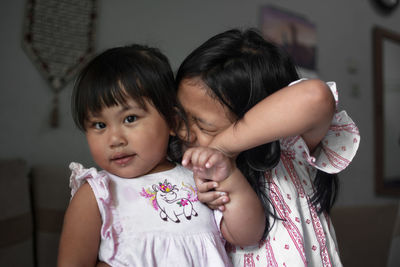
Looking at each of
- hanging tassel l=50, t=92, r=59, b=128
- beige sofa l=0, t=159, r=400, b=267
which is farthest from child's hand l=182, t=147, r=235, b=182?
hanging tassel l=50, t=92, r=59, b=128

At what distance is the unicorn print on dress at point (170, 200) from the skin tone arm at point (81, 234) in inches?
4.2

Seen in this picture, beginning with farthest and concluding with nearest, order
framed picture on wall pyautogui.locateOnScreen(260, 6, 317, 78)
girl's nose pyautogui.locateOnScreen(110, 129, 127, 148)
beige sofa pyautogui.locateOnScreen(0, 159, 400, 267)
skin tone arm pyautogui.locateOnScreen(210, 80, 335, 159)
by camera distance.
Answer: framed picture on wall pyautogui.locateOnScreen(260, 6, 317, 78) < beige sofa pyautogui.locateOnScreen(0, 159, 400, 267) < girl's nose pyautogui.locateOnScreen(110, 129, 127, 148) < skin tone arm pyautogui.locateOnScreen(210, 80, 335, 159)

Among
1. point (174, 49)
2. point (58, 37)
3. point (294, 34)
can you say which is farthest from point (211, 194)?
point (294, 34)

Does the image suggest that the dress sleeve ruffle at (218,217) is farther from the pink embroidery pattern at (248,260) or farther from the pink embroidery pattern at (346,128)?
the pink embroidery pattern at (346,128)

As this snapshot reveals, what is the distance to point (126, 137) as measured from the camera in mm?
690

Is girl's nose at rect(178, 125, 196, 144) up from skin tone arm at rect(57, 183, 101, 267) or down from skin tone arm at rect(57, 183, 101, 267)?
up

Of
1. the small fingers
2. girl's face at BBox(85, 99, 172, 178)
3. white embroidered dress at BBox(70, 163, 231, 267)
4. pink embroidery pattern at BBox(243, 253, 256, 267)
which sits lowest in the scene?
pink embroidery pattern at BBox(243, 253, 256, 267)

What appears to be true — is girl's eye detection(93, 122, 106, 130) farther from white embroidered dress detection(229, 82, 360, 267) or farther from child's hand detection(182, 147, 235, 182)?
white embroidered dress detection(229, 82, 360, 267)

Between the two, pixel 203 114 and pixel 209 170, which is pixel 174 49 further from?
pixel 209 170

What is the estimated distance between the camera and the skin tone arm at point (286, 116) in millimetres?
577

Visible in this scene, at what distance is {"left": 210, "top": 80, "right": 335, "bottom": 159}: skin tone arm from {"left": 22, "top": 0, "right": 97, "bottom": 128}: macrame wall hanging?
3.64ft

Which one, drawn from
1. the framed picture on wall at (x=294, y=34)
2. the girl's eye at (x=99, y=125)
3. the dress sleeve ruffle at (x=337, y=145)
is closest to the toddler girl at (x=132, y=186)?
the girl's eye at (x=99, y=125)

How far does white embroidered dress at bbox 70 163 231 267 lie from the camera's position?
2.15ft

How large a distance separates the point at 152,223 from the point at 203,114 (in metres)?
0.24
